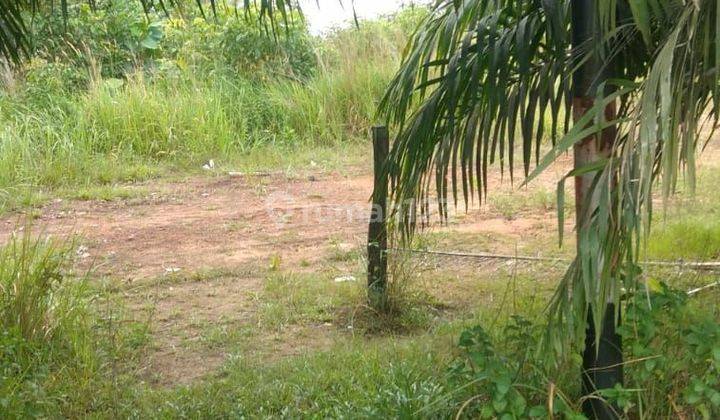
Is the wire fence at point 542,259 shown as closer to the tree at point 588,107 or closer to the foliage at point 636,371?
the foliage at point 636,371

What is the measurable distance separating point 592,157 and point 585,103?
17cm

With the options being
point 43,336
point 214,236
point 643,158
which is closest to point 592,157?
point 643,158

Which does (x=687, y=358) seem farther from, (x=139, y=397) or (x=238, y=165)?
(x=238, y=165)

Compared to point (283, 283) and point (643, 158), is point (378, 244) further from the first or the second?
point (643, 158)

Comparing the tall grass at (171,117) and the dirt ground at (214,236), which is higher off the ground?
the tall grass at (171,117)

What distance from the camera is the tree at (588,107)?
2.48 m

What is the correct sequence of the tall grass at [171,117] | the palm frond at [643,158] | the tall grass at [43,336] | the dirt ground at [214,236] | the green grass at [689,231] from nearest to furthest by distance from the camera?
the palm frond at [643,158]
the tall grass at [43,336]
the dirt ground at [214,236]
the green grass at [689,231]
the tall grass at [171,117]

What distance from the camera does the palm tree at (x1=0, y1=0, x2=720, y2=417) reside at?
2.49 metres

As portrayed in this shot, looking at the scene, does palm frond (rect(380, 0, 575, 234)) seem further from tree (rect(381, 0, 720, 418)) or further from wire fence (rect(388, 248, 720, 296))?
wire fence (rect(388, 248, 720, 296))

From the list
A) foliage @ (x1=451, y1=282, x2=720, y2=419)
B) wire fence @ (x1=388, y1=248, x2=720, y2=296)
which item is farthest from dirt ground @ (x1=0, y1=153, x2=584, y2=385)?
foliage @ (x1=451, y1=282, x2=720, y2=419)

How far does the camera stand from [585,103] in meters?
3.11

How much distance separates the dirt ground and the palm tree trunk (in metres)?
1.73

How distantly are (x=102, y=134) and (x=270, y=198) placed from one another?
81.2 inches

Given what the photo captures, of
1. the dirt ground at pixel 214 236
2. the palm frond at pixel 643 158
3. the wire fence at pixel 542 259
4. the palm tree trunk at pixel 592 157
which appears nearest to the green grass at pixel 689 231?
the wire fence at pixel 542 259
